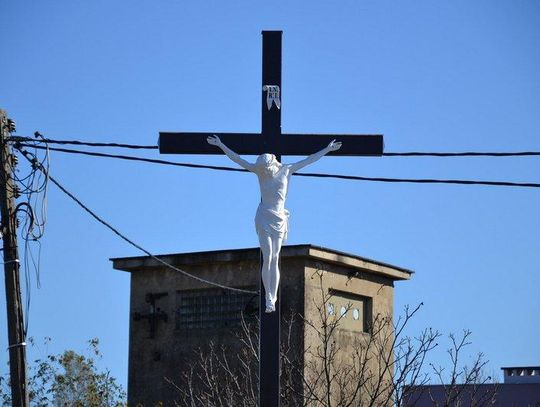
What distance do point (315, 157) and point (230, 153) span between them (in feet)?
2.84

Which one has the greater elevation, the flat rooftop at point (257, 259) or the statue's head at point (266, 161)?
the flat rooftop at point (257, 259)

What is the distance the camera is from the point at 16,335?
18594 millimetres

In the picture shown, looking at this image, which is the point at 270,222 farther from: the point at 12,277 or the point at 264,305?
the point at 12,277

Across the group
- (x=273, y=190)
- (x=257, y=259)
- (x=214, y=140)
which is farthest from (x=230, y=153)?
(x=257, y=259)

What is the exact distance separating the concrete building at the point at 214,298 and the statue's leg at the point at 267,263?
16239 mm

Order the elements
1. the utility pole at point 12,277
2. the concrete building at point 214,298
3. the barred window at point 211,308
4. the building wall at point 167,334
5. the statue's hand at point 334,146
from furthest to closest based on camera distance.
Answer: the building wall at point 167,334, the barred window at point 211,308, the concrete building at point 214,298, the utility pole at point 12,277, the statue's hand at point 334,146

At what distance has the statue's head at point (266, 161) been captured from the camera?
1427 centimetres

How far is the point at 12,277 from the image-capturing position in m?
18.6

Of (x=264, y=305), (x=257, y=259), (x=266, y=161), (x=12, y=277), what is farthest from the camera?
(x=257, y=259)

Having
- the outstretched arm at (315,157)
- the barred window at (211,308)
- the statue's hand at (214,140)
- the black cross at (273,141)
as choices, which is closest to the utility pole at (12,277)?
the black cross at (273,141)

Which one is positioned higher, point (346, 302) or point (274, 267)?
point (346, 302)

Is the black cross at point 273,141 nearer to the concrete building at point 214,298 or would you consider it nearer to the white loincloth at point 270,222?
the white loincloth at point 270,222

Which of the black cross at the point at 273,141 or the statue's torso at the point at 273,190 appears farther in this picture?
the black cross at the point at 273,141

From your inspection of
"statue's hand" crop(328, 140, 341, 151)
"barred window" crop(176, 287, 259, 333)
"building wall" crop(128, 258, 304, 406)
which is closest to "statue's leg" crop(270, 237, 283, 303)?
"statue's hand" crop(328, 140, 341, 151)
